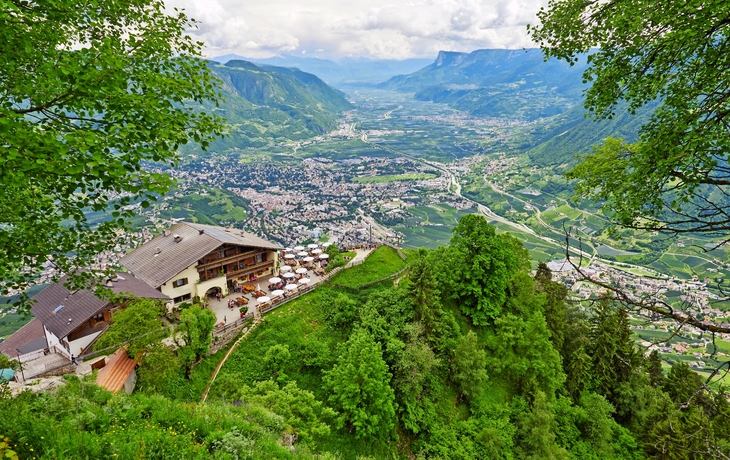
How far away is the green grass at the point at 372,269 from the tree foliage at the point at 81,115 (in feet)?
94.5

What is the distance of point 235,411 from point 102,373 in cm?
1225

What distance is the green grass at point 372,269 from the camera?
37.2 meters

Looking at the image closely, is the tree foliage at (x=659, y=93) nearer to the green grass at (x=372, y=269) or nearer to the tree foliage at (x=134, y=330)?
the tree foliage at (x=134, y=330)

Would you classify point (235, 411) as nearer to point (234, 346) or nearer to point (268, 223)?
point (234, 346)

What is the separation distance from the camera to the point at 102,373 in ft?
67.4

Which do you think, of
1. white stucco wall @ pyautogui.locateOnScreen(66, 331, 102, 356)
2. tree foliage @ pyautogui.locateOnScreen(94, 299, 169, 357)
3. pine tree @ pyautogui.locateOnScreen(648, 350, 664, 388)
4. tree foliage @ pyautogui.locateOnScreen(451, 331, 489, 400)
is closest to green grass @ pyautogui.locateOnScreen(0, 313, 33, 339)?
white stucco wall @ pyautogui.locateOnScreen(66, 331, 102, 356)

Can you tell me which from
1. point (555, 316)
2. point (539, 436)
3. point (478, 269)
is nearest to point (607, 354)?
point (555, 316)

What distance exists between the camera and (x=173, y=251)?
34.1 meters

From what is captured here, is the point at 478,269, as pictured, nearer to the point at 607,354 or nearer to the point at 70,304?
the point at 607,354

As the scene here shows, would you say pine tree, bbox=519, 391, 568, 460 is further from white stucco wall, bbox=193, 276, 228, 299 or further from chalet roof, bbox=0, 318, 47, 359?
chalet roof, bbox=0, 318, 47, 359

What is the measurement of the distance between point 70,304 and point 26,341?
7696 mm

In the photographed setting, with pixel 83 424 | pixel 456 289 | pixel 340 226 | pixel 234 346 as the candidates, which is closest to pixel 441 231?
pixel 340 226

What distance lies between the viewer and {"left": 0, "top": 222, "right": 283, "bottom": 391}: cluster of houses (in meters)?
22.7

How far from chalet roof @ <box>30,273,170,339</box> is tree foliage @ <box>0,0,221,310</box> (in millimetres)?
14777
